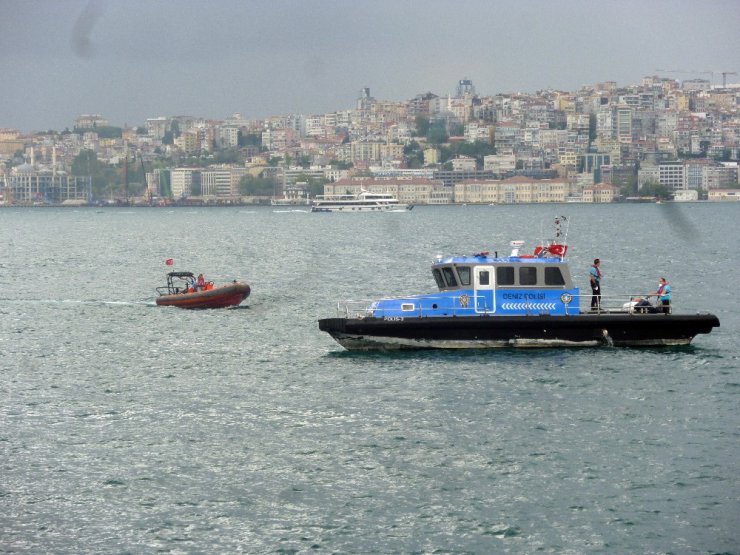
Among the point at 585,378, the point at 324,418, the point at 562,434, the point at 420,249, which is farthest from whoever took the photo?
the point at 420,249

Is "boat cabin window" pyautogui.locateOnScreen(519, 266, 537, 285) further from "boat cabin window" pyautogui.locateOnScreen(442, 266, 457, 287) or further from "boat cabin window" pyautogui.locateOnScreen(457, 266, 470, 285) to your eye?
"boat cabin window" pyautogui.locateOnScreen(442, 266, 457, 287)

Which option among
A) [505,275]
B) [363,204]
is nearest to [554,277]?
[505,275]

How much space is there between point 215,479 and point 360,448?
2888 mm

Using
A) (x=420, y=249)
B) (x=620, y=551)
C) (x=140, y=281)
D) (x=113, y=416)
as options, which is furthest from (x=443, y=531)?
(x=420, y=249)

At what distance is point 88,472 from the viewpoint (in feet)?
72.2

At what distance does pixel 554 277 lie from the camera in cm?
3152

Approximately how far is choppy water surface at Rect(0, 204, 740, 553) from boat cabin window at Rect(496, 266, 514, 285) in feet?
5.22

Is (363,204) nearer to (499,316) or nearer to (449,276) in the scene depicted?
(449,276)

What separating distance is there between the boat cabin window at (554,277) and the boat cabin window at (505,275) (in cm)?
80

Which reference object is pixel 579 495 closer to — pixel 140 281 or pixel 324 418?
pixel 324 418

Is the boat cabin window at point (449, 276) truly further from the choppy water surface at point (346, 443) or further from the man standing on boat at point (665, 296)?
the man standing on boat at point (665, 296)

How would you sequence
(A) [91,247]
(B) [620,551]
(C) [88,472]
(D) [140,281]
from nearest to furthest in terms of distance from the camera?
(B) [620,551]
(C) [88,472]
(D) [140,281]
(A) [91,247]

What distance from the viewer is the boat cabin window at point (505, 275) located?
103 feet

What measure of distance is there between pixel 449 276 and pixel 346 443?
8981 mm
